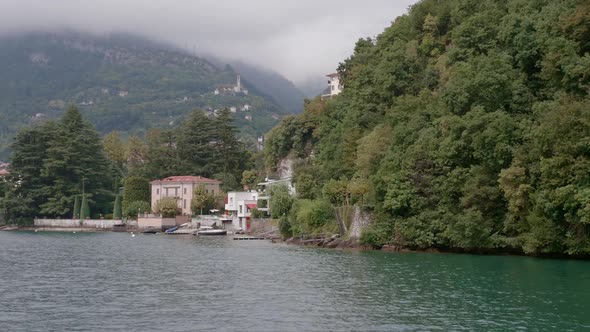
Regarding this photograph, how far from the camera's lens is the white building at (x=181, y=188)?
126m

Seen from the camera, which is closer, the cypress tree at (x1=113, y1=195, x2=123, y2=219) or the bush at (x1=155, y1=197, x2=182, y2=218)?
the bush at (x1=155, y1=197, x2=182, y2=218)

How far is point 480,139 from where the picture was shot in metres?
58.0

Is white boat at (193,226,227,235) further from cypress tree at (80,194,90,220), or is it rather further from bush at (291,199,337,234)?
bush at (291,199,337,234)

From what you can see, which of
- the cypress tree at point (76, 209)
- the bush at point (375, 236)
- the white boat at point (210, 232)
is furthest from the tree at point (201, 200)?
the bush at point (375, 236)

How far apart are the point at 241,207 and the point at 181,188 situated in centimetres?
1818

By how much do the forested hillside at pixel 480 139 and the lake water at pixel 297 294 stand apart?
3.59m

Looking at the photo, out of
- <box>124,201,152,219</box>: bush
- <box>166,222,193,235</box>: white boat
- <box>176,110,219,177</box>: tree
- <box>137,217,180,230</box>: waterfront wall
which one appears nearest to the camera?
<box>166,222,193,235</box>: white boat

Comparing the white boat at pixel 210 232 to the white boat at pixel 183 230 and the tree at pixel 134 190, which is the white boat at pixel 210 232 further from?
the tree at pixel 134 190

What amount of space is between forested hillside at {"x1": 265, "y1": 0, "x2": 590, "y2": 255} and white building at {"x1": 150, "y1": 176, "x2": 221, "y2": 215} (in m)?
46.6

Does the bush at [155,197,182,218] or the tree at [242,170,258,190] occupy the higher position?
the tree at [242,170,258,190]

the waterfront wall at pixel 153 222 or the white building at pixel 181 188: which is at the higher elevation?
the white building at pixel 181 188

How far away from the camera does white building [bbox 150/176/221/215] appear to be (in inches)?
4968

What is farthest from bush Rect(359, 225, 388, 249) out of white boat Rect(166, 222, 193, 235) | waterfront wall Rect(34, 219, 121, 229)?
waterfront wall Rect(34, 219, 121, 229)

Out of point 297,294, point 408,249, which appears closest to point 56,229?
point 408,249
